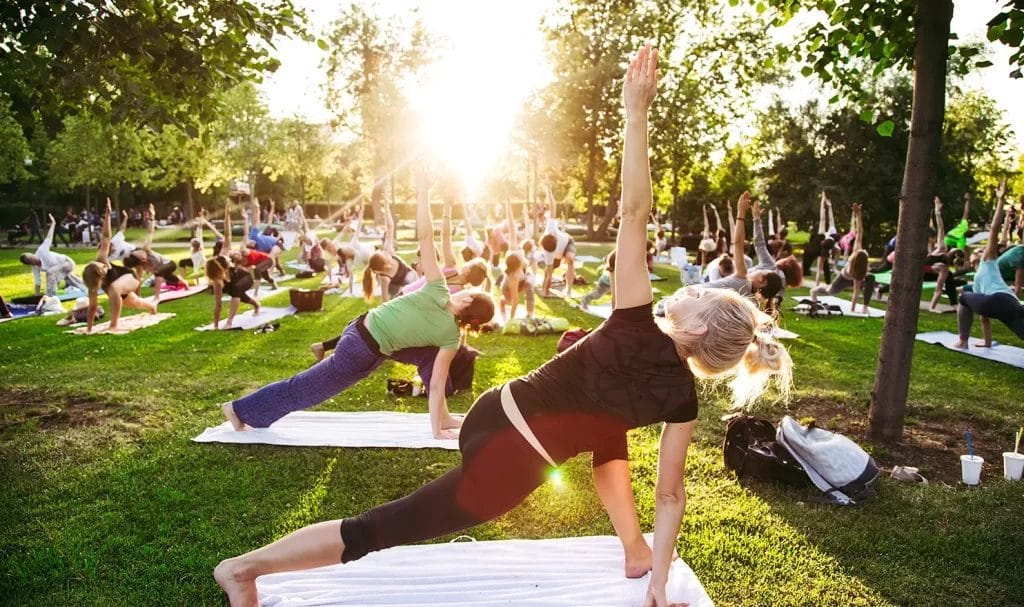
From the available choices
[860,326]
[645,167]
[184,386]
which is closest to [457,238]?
[860,326]

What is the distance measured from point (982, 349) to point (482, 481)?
10.3 m

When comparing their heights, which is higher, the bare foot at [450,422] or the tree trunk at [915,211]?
the tree trunk at [915,211]

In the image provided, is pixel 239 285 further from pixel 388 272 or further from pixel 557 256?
pixel 557 256

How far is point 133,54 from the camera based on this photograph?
17.7 feet

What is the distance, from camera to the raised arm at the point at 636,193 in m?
2.61

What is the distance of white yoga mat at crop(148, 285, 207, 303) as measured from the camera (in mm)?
15344

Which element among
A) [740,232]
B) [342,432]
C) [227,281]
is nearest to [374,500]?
[342,432]

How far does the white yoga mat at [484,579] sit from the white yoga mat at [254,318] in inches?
351

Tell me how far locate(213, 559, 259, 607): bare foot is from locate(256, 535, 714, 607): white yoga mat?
410mm

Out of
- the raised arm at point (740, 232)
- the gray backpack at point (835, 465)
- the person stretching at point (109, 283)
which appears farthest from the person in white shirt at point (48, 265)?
the gray backpack at point (835, 465)

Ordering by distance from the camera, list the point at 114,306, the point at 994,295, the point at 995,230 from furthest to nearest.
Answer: the point at 114,306 < the point at 994,295 < the point at 995,230

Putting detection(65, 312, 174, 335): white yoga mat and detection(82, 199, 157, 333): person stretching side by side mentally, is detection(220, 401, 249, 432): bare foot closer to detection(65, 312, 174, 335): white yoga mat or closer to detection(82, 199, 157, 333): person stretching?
detection(82, 199, 157, 333): person stretching

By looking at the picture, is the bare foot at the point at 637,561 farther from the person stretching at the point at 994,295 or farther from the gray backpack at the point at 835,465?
the person stretching at the point at 994,295

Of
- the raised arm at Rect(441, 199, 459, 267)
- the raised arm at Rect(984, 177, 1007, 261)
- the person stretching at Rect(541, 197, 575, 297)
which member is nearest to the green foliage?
the raised arm at Rect(441, 199, 459, 267)
